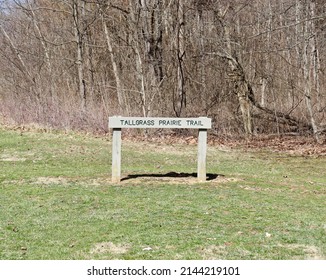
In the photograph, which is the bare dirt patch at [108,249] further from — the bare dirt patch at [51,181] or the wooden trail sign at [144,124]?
the bare dirt patch at [51,181]

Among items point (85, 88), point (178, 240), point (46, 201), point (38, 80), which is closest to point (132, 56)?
point (85, 88)

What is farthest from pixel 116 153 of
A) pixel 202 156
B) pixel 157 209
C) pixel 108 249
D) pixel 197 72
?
pixel 197 72

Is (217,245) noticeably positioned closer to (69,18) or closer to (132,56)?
(132,56)

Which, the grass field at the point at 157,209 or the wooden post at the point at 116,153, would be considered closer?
the grass field at the point at 157,209

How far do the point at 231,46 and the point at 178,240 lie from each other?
54.6 ft

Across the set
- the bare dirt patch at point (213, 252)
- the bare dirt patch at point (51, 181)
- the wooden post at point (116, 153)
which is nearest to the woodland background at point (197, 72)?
the bare dirt patch at point (51, 181)

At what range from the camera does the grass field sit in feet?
17.6

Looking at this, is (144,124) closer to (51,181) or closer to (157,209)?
(51,181)

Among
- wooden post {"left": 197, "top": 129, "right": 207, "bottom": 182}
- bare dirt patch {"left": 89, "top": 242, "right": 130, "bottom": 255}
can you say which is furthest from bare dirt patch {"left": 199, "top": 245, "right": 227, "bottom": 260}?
wooden post {"left": 197, "top": 129, "right": 207, "bottom": 182}

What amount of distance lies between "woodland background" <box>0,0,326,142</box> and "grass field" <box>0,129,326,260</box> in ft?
24.6

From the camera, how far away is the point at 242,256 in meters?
5.08

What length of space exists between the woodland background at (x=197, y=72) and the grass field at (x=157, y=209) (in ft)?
24.6

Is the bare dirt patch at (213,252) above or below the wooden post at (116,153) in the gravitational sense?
below

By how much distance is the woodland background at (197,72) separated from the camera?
20.7m
